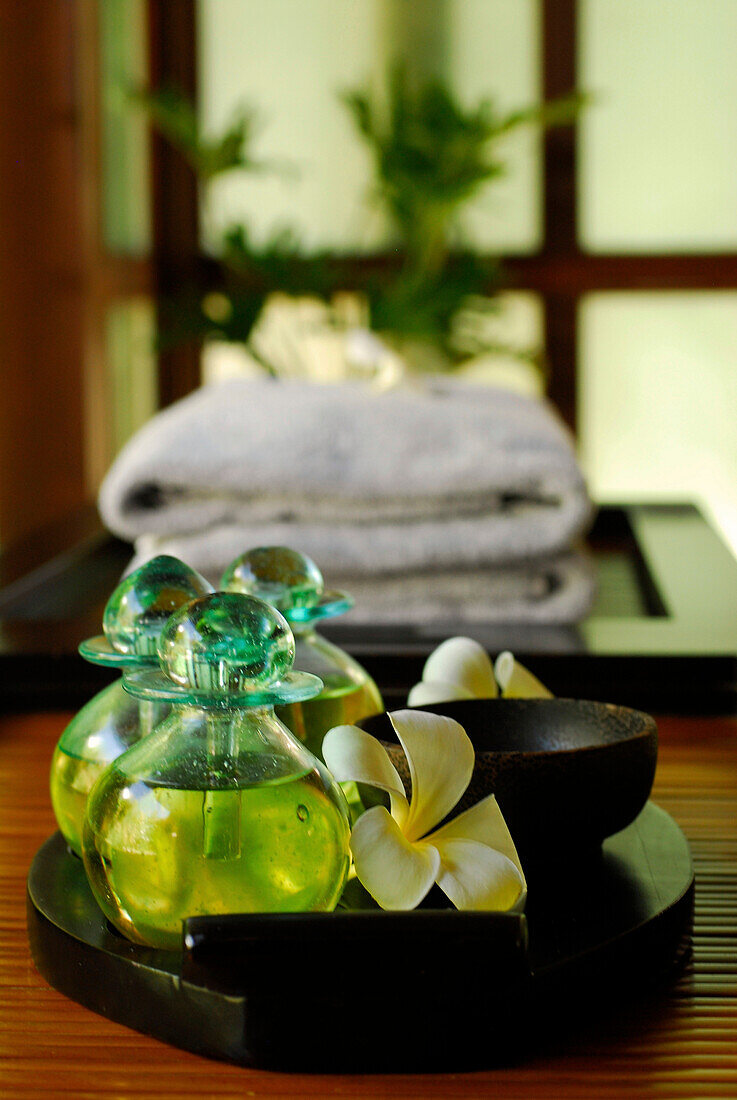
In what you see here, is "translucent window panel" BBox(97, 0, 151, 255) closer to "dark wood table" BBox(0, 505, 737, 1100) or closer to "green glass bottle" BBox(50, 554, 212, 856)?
"dark wood table" BBox(0, 505, 737, 1100)

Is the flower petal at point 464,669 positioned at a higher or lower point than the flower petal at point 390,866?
higher

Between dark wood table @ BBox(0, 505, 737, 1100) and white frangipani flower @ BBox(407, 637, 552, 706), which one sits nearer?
dark wood table @ BBox(0, 505, 737, 1100)

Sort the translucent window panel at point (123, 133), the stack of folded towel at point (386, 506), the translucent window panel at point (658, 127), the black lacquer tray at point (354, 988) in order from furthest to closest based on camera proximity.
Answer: the translucent window panel at point (658, 127) < the translucent window panel at point (123, 133) < the stack of folded towel at point (386, 506) < the black lacquer tray at point (354, 988)

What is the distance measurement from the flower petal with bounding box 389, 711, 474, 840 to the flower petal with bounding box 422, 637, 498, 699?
9cm

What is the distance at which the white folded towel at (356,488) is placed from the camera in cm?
72

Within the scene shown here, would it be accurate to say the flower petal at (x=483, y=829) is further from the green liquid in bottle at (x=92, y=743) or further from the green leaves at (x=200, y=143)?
the green leaves at (x=200, y=143)

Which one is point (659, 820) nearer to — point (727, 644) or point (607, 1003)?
point (607, 1003)

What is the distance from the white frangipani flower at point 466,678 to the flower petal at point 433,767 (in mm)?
76

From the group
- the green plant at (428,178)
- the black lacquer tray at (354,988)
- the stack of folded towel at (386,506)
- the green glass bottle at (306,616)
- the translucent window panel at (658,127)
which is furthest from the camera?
the translucent window panel at (658,127)

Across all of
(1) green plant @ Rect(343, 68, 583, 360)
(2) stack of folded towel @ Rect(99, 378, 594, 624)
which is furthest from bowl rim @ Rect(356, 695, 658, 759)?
(1) green plant @ Rect(343, 68, 583, 360)

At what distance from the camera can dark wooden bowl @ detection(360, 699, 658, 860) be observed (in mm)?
299

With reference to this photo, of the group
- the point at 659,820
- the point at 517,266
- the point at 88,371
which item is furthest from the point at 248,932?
the point at 517,266

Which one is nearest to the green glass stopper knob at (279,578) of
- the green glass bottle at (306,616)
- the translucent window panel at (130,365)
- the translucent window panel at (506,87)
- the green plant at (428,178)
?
the green glass bottle at (306,616)

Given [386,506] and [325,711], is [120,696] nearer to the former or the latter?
[325,711]
